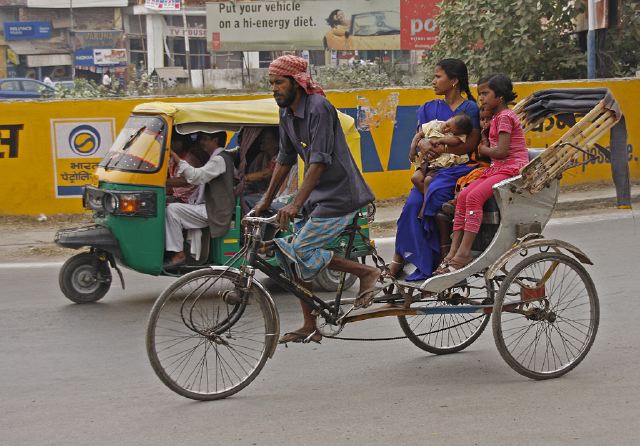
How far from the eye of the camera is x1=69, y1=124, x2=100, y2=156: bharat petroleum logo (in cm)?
1284

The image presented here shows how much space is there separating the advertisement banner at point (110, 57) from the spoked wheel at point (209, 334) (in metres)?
44.3

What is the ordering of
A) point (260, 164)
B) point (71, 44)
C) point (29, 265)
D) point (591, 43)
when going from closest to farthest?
point (260, 164) → point (29, 265) → point (591, 43) → point (71, 44)

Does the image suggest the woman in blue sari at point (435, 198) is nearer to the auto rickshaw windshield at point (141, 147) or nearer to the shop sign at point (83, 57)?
the auto rickshaw windshield at point (141, 147)

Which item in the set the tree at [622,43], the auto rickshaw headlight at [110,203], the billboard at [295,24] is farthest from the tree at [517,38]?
the billboard at [295,24]

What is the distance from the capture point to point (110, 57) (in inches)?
1890

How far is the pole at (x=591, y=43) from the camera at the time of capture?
637 inches

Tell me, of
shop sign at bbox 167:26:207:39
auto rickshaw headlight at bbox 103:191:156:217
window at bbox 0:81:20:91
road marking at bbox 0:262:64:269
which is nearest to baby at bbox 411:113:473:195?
auto rickshaw headlight at bbox 103:191:156:217

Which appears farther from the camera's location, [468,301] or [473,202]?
[468,301]

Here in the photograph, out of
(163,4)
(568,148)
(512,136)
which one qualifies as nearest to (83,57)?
(163,4)

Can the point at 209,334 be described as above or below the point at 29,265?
above

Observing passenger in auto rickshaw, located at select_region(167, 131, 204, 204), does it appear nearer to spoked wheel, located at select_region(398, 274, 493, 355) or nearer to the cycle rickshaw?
spoked wheel, located at select_region(398, 274, 493, 355)

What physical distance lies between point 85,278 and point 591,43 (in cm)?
1072

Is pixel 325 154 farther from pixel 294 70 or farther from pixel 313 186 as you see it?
pixel 294 70

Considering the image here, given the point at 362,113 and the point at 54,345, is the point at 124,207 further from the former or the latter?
the point at 362,113
